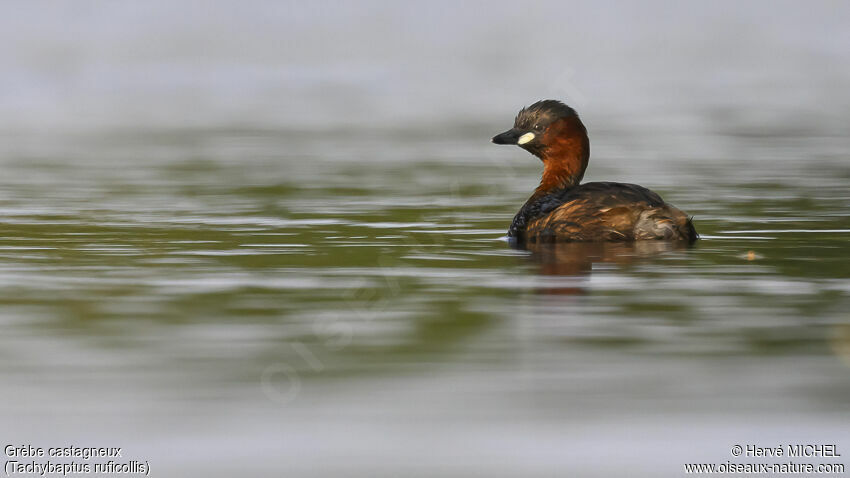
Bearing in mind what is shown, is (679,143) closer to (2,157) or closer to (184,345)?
(2,157)

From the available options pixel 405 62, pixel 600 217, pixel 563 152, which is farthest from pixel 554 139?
pixel 405 62

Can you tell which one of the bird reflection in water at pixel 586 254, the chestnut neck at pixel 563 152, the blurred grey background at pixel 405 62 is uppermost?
the blurred grey background at pixel 405 62

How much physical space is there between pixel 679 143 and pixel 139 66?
36.4 meters

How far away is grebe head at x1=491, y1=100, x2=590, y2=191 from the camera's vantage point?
15.4 metres

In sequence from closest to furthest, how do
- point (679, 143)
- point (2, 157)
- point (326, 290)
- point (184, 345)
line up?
1. point (184, 345)
2. point (326, 290)
3. point (2, 157)
4. point (679, 143)

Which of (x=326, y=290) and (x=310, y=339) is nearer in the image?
(x=310, y=339)

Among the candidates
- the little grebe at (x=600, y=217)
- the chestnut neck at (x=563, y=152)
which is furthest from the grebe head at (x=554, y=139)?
the little grebe at (x=600, y=217)

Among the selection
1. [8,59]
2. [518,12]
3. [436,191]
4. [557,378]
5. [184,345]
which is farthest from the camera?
[518,12]

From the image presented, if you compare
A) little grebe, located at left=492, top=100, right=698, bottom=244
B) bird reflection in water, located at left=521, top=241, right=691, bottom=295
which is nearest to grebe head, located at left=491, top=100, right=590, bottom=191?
little grebe, located at left=492, top=100, right=698, bottom=244

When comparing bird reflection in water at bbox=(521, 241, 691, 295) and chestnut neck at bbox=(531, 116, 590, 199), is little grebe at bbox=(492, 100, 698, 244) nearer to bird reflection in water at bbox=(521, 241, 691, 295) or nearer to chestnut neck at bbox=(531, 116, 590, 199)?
bird reflection in water at bbox=(521, 241, 691, 295)

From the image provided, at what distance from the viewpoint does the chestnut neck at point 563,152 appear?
15.4 metres

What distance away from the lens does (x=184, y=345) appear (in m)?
9.19

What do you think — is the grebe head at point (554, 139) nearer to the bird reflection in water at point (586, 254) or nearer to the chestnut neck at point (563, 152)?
the chestnut neck at point (563, 152)

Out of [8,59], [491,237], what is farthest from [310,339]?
[8,59]
